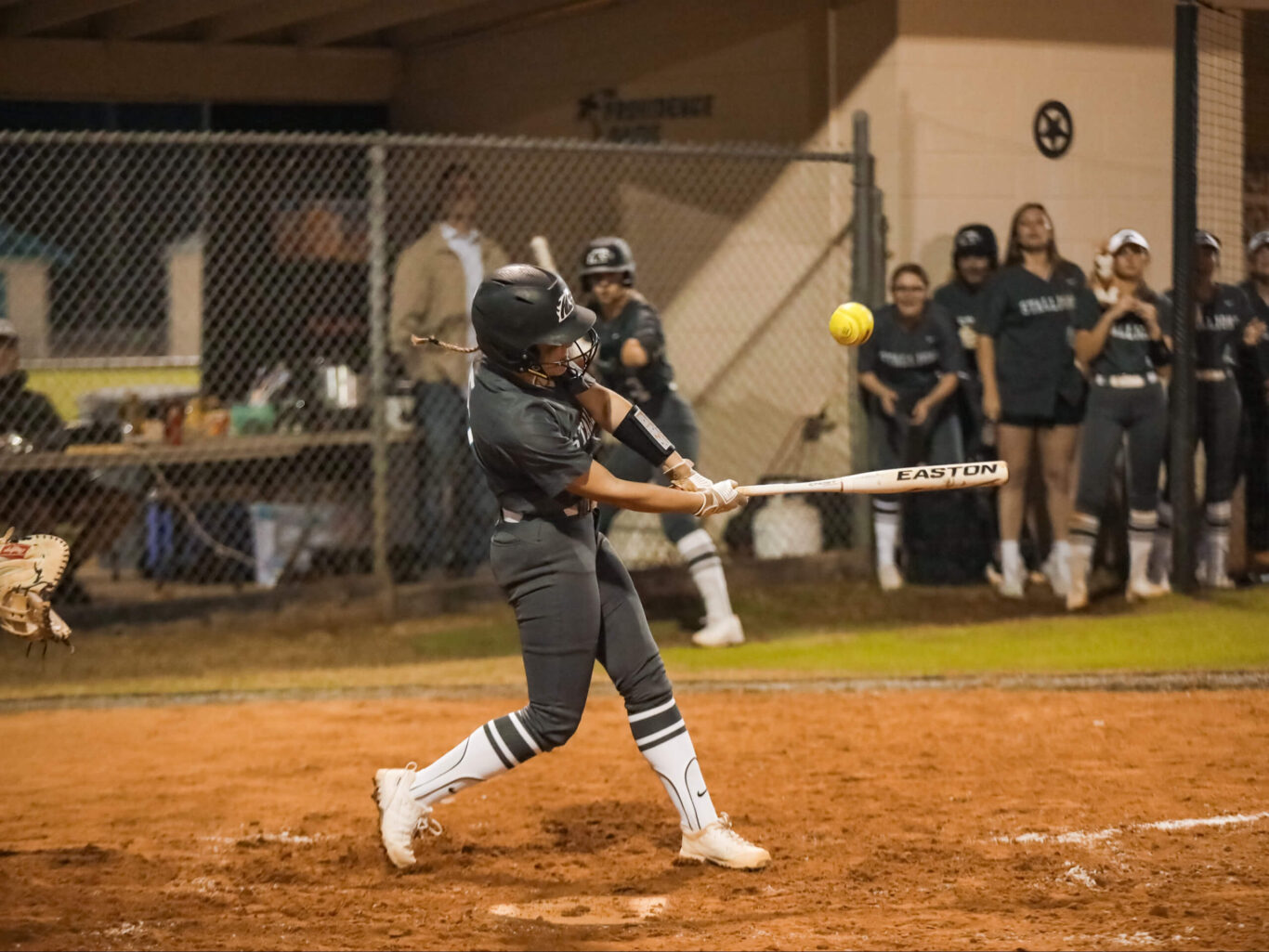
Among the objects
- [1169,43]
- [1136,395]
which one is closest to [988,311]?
[1136,395]

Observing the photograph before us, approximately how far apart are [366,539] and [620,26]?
14.0ft

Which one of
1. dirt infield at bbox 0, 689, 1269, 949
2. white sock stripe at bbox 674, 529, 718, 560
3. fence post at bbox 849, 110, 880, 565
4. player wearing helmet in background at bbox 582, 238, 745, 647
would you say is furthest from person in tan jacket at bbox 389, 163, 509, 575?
dirt infield at bbox 0, 689, 1269, 949

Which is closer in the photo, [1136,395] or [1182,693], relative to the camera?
[1182,693]

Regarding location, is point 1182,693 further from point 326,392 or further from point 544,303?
point 326,392

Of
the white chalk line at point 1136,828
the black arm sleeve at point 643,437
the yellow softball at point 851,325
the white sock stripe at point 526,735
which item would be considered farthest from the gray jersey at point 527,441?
the white chalk line at point 1136,828

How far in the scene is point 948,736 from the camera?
6.59m

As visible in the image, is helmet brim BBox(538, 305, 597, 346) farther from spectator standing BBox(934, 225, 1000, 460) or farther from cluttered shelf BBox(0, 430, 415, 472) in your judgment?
spectator standing BBox(934, 225, 1000, 460)

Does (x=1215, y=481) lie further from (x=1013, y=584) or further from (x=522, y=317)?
(x=522, y=317)

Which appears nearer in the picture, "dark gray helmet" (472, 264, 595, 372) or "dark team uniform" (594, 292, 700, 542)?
"dark gray helmet" (472, 264, 595, 372)

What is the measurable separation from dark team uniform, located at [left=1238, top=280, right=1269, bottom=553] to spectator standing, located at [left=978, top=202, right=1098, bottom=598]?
4.17ft

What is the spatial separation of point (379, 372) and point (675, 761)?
5.02m

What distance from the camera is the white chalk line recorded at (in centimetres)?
506

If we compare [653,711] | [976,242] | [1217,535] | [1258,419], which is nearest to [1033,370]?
[976,242]

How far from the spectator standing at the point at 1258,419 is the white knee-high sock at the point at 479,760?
699cm
